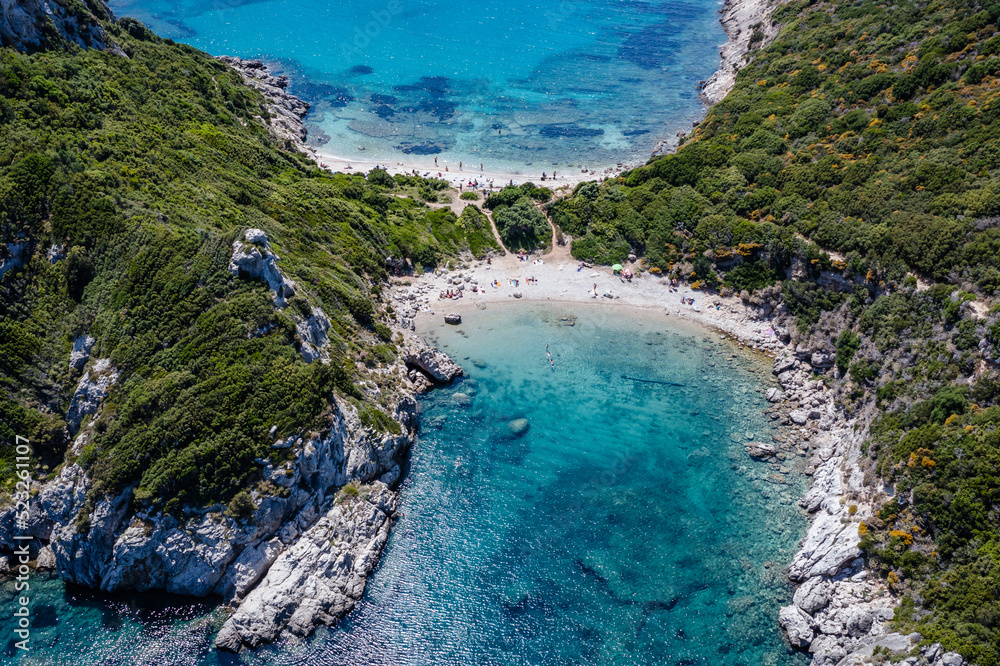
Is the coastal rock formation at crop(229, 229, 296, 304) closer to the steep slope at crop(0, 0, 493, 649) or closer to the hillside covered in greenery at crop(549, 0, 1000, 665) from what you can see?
the steep slope at crop(0, 0, 493, 649)

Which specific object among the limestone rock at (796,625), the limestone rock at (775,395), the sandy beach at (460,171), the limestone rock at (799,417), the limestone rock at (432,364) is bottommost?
the limestone rock at (796,625)

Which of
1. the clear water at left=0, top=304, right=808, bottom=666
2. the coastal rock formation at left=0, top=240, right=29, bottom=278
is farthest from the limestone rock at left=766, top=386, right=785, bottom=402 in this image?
the coastal rock formation at left=0, top=240, right=29, bottom=278

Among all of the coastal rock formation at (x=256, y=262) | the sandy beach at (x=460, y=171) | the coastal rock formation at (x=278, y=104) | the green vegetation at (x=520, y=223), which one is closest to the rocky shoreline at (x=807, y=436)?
the green vegetation at (x=520, y=223)

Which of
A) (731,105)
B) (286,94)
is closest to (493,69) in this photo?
(286,94)

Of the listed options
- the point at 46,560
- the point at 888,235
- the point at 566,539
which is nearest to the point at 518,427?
the point at 566,539

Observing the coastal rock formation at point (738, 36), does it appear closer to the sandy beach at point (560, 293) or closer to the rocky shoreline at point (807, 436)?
the sandy beach at point (560, 293)
